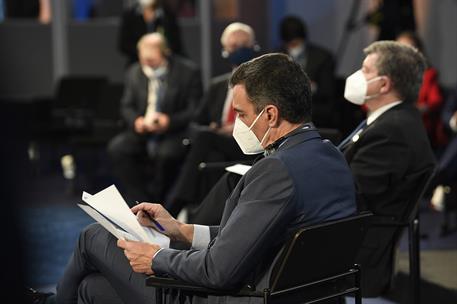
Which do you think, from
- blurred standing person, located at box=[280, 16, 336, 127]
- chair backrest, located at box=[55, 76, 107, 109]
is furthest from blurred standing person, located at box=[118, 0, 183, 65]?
blurred standing person, located at box=[280, 16, 336, 127]

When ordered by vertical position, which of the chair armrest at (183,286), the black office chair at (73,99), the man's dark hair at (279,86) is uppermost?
the man's dark hair at (279,86)

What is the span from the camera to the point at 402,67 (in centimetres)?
388

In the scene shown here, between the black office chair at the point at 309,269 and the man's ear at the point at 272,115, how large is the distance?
346 millimetres

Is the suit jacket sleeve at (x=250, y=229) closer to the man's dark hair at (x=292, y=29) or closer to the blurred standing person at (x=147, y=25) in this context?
the man's dark hair at (x=292, y=29)

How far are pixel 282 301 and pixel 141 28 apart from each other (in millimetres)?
5712

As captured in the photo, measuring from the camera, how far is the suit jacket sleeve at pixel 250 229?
2.56 metres

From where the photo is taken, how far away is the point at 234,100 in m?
2.80

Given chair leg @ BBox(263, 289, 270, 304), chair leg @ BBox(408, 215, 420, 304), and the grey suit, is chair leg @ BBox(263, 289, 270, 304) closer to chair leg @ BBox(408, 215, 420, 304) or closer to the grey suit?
the grey suit

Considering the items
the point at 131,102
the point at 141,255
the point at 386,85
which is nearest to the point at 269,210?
the point at 141,255

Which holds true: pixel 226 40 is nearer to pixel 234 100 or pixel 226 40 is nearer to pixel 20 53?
pixel 234 100

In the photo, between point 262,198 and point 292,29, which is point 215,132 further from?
point 262,198

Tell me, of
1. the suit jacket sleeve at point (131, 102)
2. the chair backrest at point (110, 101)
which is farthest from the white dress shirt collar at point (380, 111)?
the chair backrest at point (110, 101)

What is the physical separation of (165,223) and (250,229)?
0.54 m

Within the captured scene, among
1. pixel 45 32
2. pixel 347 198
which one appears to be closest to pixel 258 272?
pixel 347 198
